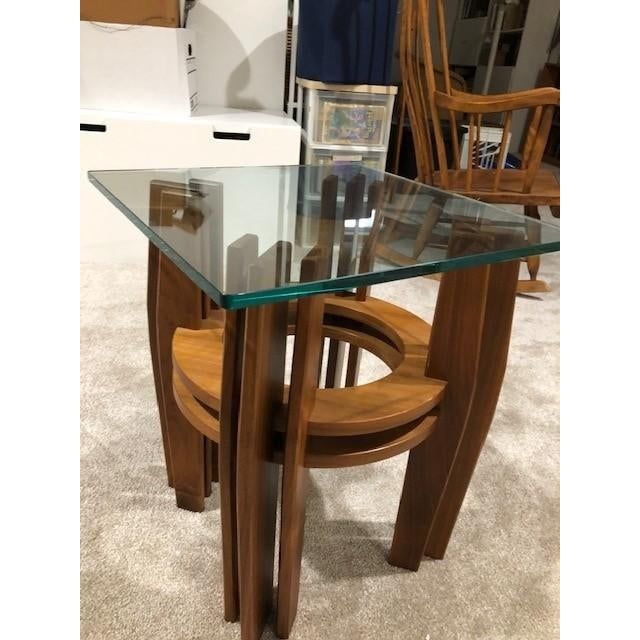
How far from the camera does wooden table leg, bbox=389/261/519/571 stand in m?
0.69

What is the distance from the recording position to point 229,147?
73.3 inches

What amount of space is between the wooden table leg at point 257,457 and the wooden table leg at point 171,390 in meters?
0.24

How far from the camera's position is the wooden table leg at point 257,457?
0.54 m

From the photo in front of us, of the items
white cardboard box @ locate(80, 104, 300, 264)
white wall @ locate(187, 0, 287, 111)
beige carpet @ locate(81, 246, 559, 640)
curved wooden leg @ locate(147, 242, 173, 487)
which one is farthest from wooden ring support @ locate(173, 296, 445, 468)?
white wall @ locate(187, 0, 287, 111)

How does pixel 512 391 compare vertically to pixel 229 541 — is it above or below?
below

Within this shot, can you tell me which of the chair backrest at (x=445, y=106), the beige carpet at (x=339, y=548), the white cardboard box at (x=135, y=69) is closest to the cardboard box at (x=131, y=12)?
the white cardboard box at (x=135, y=69)

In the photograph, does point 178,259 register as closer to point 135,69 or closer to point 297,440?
point 297,440

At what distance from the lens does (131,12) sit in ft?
5.68

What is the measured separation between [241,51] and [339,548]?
193 cm

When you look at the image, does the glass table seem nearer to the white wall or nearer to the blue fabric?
the blue fabric

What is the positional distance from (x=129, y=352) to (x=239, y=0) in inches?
58.0

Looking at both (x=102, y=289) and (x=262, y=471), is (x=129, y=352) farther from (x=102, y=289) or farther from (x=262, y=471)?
(x=262, y=471)

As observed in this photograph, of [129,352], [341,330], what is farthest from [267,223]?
[129,352]

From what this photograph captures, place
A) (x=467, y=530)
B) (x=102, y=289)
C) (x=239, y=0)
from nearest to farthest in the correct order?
1. (x=467, y=530)
2. (x=102, y=289)
3. (x=239, y=0)
